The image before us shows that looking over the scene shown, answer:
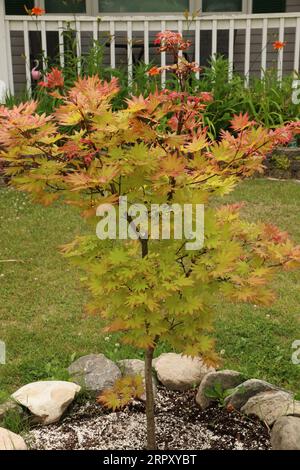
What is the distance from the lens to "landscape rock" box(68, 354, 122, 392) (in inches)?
121

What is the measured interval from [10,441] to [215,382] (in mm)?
1005

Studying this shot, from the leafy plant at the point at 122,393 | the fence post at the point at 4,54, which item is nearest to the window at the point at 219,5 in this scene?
the fence post at the point at 4,54

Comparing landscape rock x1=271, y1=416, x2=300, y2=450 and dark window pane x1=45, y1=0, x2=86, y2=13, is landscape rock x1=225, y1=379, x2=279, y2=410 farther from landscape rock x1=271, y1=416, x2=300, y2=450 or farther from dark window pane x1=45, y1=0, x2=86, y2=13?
dark window pane x1=45, y1=0, x2=86, y2=13

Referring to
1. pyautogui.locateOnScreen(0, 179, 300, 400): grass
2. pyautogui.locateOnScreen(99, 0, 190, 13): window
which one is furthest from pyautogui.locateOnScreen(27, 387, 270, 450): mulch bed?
pyautogui.locateOnScreen(99, 0, 190, 13): window

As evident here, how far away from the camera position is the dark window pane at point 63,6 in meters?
9.07

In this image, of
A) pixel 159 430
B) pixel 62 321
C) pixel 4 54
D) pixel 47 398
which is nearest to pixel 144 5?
pixel 4 54

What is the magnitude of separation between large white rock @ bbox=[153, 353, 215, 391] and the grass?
0.88 ft

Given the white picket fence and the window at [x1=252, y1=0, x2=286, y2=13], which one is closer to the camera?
the white picket fence

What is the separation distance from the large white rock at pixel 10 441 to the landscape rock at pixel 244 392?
968mm

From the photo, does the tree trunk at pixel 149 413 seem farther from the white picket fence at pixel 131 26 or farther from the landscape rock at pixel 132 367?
the white picket fence at pixel 131 26

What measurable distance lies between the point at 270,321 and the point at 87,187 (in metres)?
2.19

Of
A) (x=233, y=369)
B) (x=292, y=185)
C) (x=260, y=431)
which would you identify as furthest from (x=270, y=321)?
(x=292, y=185)
